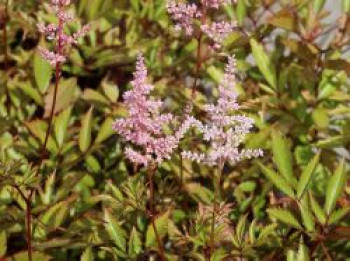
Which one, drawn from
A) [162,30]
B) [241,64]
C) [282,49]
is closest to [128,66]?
[162,30]

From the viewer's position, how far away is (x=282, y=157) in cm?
164

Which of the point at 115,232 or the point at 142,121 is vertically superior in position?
the point at 142,121

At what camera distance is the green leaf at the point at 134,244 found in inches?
61.8

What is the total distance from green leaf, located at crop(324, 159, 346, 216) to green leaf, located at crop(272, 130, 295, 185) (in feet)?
0.30

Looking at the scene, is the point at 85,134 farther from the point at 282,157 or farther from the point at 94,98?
the point at 282,157

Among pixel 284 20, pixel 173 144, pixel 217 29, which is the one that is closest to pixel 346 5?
pixel 284 20

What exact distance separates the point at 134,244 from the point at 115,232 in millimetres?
54

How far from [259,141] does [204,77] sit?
0.41 m

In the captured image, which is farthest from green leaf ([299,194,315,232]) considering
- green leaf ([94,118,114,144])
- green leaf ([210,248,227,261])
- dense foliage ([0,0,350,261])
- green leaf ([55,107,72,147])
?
green leaf ([55,107,72,147])

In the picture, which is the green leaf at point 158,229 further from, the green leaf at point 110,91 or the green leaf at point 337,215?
the green leaf at point 110,91

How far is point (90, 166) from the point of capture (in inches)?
78.1

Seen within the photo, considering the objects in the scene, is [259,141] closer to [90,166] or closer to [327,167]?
→ [327,167]

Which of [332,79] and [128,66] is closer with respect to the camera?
[332,79]

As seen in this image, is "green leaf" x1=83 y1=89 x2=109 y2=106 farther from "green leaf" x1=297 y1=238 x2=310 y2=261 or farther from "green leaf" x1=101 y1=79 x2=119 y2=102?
"green leaf" x1=297 y1=238 x2=310 y2=261
